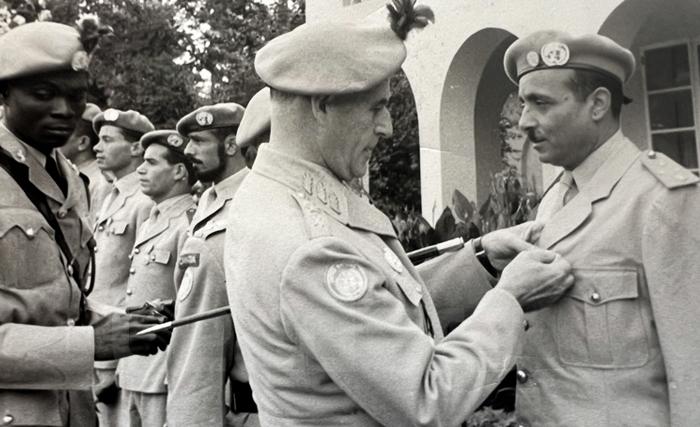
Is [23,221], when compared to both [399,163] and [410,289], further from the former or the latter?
[399,163]

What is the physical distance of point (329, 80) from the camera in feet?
5.86

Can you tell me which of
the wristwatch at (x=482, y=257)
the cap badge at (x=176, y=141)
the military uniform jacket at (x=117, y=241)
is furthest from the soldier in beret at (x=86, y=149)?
the wristwatch at (x=482, y=257)

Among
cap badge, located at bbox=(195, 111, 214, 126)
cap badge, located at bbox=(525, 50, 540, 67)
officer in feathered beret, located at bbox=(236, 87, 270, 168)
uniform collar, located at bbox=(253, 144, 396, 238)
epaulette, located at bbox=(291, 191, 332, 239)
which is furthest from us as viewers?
cap badge, located at bbox=(195, 111, 214, 126)

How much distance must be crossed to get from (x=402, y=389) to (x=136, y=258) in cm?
335

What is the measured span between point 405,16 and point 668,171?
2.82 ft

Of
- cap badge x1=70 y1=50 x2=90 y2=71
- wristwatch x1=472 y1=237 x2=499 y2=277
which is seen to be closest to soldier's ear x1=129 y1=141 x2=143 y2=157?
cap badge x1=70 y1=50 x2=90 y2=71

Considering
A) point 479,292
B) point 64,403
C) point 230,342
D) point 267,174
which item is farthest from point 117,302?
point 267,174

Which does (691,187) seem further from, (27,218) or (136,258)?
(136,258)

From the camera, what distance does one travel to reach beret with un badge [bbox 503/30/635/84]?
2.34m

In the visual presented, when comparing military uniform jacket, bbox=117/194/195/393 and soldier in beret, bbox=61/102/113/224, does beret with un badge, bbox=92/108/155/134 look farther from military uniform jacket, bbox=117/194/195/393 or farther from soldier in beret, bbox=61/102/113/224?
military uniform jacket, bbox=117/194/195/393

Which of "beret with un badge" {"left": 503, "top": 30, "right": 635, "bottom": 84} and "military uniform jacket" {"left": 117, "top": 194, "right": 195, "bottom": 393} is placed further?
"military uniform jacket" {"left": 117, "top": 194, "right": 195, "bottom": 393}

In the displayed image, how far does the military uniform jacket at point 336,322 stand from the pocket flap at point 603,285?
464 mm

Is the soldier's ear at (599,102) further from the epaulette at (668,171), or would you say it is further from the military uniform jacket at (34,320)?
the military uniform jacket at (34,320)

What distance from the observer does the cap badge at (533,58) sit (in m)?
2.41
